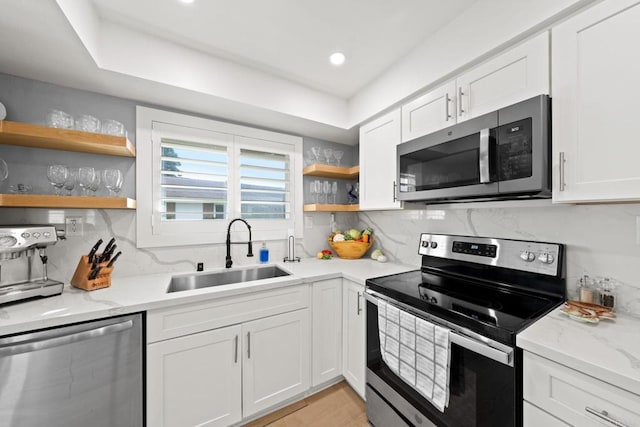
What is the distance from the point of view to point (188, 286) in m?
1.90

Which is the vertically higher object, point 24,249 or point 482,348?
point 24,249

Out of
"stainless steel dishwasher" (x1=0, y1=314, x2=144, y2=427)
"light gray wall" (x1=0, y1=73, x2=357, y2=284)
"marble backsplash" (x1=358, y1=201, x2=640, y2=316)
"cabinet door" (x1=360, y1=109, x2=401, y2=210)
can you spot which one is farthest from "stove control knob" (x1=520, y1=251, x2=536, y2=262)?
"light gray wall" (x1=0, y1=73, x2=357, y2=284)

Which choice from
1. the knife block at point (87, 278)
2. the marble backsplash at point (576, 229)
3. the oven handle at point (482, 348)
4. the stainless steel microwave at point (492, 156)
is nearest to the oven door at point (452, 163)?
the stainless steel microwave at point (492, 156)

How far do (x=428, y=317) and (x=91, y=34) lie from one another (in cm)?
226

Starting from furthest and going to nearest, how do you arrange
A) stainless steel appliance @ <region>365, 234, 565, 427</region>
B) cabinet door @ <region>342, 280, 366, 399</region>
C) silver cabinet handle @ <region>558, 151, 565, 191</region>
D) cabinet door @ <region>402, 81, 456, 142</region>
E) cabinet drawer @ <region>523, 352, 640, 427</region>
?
cabinet door @ <region>342, 280, 366, 399</region>
cabinet door @ <region>402, 81, 456, 142</region>
silver cabinet handle @ <region>558, 151, 565, 191</region>
stainless steel appliance @ <region>365, 234, 565, 427</region>
cabinet drawer @ <region>523, 352, 640, 427</region>

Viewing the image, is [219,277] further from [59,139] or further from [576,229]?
[576,229]

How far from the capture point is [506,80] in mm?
1232

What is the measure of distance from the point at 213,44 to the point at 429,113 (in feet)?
4.91

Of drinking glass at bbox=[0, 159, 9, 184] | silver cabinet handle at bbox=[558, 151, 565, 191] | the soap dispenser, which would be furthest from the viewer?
the soap dispenser

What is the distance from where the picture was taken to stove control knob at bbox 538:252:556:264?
1.27 meters

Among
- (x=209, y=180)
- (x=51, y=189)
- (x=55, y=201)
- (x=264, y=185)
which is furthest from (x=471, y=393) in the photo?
(x=51, y=189)

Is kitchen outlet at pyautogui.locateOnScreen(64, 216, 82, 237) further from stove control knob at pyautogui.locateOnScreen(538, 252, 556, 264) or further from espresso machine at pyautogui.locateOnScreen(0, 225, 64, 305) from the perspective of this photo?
stove control knob at pyautogui.locateOnScreen(538, 252, 556, 264)

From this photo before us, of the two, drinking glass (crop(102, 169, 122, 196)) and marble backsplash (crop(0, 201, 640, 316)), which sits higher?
drinking glass (crop(102, 169, 122, 196))

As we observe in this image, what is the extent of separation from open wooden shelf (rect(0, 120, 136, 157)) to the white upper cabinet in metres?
1.90
